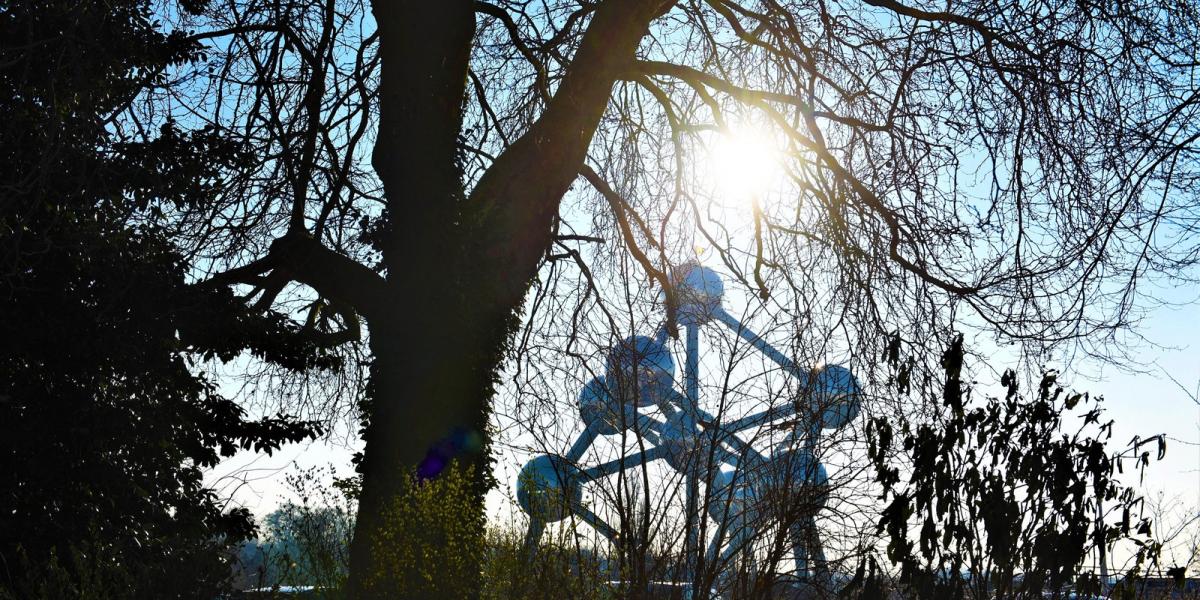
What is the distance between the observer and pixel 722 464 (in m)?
6.21

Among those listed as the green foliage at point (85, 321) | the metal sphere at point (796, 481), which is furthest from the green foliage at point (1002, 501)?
the green foliage at point (85, 321)

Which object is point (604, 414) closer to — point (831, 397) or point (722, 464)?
point (722, 464)

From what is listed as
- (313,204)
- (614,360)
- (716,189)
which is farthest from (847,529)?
(313,204)

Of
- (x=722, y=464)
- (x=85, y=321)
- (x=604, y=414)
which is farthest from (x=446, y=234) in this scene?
(x=722, y=464)

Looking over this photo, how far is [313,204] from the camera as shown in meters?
11.0

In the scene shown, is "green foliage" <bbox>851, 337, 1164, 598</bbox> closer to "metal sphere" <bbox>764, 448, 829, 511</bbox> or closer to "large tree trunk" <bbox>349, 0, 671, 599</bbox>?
"metal sphere" <bbox>764, 448, 829, 511</bbox>

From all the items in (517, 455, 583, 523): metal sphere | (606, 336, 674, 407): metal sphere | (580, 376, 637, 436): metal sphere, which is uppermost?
(606, 336, 674, 407): metal sphere

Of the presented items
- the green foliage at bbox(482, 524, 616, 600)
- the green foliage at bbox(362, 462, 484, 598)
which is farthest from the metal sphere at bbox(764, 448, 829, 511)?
the green foliage at bbox(362, 462, 484, 598)

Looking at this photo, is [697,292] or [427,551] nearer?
[427,551]

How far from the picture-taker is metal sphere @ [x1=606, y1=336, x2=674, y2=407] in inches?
261

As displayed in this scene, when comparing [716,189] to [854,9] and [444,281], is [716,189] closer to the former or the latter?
[854,9]

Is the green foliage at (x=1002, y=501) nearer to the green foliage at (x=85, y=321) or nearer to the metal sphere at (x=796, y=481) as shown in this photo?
the metal sphere at (x=796, y=481)

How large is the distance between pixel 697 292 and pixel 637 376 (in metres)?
3.54

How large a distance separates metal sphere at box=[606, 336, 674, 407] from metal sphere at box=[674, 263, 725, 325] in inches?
52.3
